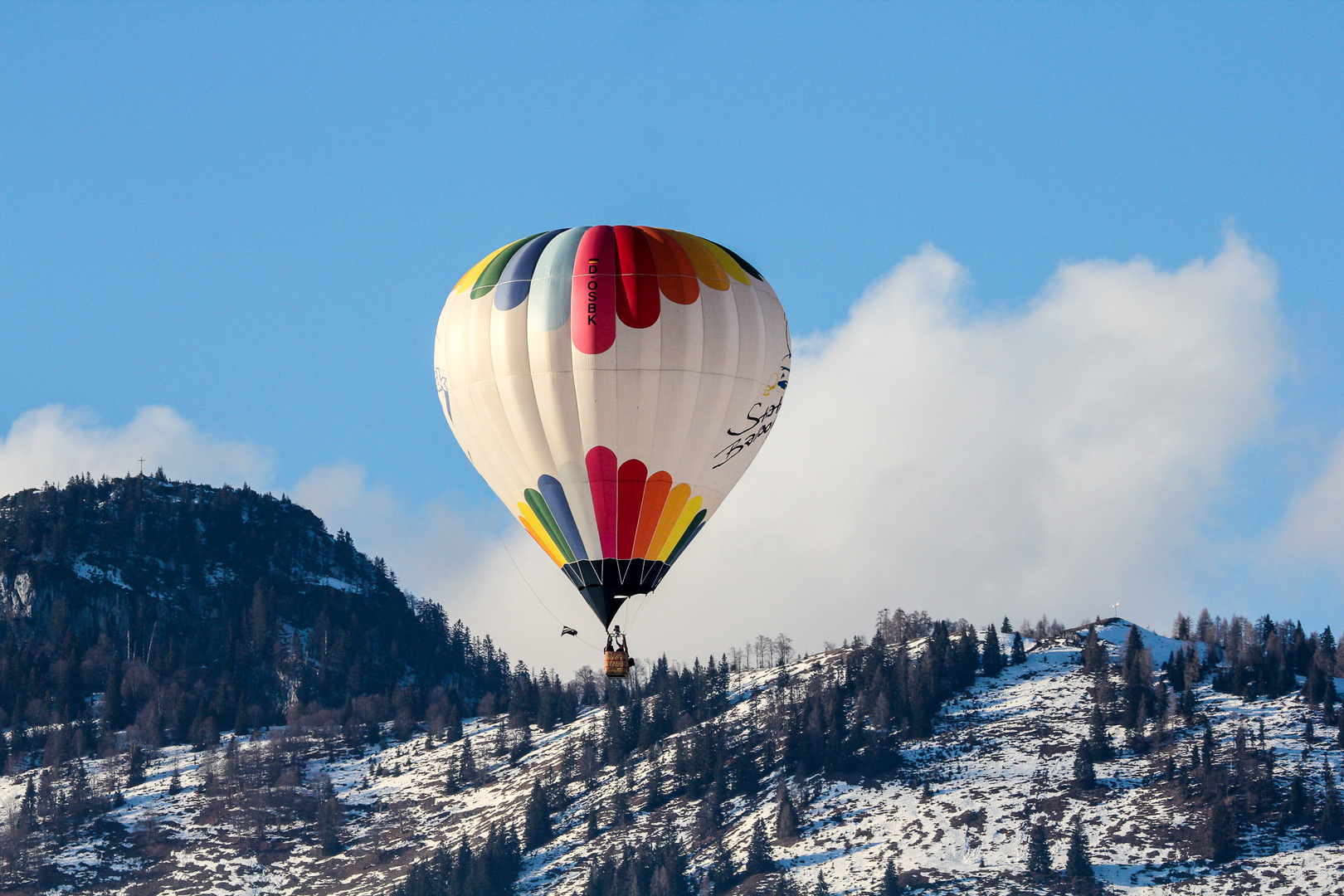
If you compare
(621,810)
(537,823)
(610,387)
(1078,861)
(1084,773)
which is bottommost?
(1078,861)

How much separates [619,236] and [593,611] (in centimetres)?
945

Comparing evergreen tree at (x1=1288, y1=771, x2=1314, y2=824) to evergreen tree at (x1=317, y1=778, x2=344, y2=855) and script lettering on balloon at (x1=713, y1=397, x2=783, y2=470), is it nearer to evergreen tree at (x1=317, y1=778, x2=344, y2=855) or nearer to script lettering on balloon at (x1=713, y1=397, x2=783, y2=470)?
evergreen tree at (x1=317, y1=778, x2=344, y2=855)

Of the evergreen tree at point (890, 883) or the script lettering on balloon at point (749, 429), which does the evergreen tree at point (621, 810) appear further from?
the script lettering on balloon at point (749, 429)

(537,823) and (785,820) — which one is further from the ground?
(537,823)

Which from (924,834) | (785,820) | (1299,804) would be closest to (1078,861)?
(924,834)

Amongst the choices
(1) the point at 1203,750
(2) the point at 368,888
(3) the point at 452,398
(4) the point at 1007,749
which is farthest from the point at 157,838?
(3) the point at 452,398

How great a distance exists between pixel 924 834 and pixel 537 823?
131 feet

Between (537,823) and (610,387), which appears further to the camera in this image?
(537,823)

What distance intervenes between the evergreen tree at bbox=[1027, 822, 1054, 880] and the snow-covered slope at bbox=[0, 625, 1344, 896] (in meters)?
0.90

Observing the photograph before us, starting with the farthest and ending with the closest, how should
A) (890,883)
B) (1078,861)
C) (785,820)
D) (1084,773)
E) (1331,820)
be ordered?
1. (785,820)
2. (1084,773)
3. (1331,820)
4. (890,883)
5. (1078,861)

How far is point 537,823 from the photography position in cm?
18675

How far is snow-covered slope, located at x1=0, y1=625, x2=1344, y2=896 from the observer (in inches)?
6093

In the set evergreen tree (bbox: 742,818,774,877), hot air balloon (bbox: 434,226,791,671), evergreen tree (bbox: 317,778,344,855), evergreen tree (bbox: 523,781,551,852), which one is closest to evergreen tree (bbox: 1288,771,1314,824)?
evergreen tree (bbox: 742,818,774,877)

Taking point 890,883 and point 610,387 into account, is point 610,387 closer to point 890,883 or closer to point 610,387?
point 610,387
